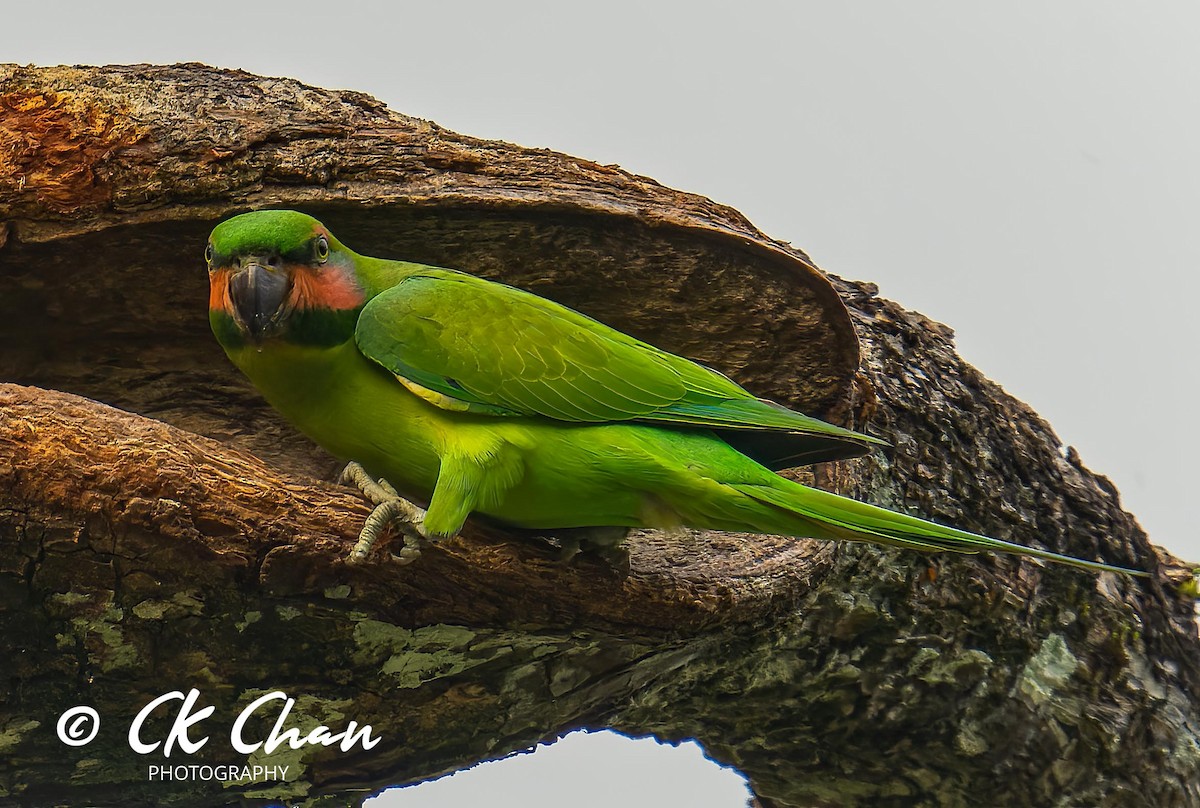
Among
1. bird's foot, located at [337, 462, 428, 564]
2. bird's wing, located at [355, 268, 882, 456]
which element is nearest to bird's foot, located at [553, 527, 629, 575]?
bird's wing, located at [355, 268, 882, 456]

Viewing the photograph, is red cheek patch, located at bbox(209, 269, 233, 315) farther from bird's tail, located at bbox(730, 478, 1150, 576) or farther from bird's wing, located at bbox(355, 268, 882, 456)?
bird's tail, located at bbox(730, 478, 1150, 576)

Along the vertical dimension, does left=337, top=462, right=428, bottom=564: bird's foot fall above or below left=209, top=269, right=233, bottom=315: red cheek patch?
below

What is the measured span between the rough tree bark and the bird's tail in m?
0.32

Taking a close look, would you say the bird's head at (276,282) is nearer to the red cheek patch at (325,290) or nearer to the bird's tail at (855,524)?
the red cheek patch at (325,290)

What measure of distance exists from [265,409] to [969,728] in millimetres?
2213

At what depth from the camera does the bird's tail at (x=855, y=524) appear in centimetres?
228

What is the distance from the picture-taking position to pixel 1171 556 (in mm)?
3871

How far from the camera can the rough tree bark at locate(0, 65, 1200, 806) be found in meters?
2.27

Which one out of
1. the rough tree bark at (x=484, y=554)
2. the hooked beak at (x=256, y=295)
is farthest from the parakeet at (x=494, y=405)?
the rough tree bark at (x=484, y=554)


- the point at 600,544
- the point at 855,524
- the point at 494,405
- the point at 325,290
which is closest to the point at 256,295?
the point at 325,290

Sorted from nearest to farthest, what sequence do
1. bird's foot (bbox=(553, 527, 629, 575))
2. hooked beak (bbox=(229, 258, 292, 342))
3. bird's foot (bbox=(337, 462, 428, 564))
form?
bird's foot (bbox=(337, 462, 428, 564))
hooked beak (bbox=(229, 258, 292, 342))
bird's foot (bbox=(553, 527, 629, 575))

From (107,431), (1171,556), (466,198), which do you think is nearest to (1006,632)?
(1171,556)

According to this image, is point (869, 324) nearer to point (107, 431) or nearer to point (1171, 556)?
point (1171, 556)

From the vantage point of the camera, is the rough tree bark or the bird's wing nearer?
the rough tree bark
